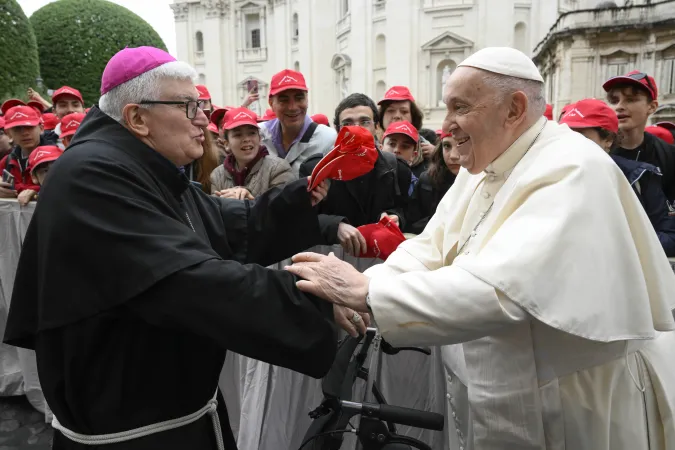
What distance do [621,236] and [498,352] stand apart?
53cm

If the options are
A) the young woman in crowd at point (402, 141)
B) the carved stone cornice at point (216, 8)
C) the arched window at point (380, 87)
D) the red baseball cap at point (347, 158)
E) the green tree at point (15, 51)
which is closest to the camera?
the red baseball cap at point (347, 158)

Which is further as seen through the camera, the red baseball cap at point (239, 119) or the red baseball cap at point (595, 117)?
the red baseball cap at point (239, 119)

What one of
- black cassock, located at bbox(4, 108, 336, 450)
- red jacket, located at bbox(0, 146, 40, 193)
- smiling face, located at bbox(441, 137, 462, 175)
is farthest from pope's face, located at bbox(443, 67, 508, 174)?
red jacket, located at bbox(0, 146, 40, 193)

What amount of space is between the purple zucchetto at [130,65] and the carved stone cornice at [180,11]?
47.4 metres

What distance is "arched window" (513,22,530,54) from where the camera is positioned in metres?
31.0

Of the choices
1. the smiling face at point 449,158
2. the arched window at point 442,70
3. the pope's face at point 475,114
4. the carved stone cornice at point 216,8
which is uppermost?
the carved stone cornice at point 216,8

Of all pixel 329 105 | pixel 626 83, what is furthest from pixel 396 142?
pixel 329 105

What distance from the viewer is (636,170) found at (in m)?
3.25

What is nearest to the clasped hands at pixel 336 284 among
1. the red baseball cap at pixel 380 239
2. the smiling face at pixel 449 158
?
the red baseball cap at pixel 380 239

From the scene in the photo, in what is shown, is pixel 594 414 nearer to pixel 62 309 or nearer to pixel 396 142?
pixel 62 309

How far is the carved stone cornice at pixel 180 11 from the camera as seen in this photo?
146 feet

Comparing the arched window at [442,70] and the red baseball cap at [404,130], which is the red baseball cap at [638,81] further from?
the arched window at [442,70]

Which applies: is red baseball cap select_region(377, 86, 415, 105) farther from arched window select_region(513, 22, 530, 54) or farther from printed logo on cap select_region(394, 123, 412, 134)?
arched window select_region(513, 22, 530, 54)

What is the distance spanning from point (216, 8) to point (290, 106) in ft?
144
